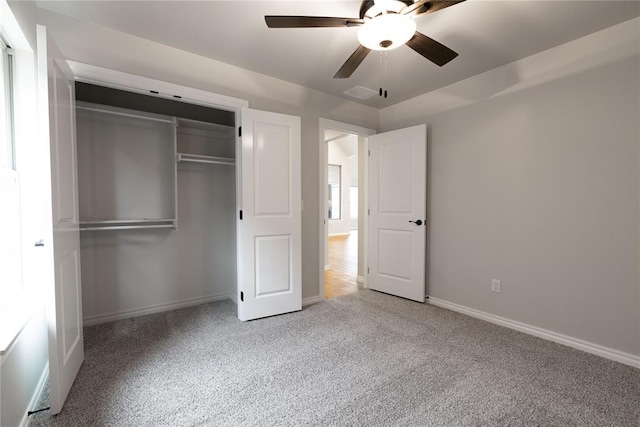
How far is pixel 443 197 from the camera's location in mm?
3332

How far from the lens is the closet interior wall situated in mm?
2838

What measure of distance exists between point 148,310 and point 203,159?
1.75 meters

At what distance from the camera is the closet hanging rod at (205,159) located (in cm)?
314

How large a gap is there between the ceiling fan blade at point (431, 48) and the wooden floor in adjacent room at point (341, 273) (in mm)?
2822

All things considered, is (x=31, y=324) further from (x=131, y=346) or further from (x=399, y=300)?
(x=399, y=300)

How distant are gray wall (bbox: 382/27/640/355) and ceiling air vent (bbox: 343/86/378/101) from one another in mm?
862

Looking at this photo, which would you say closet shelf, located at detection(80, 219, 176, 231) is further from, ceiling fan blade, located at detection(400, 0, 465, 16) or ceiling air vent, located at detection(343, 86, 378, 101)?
ceiling fan blade, located at detection(400, 0, 465, 16)

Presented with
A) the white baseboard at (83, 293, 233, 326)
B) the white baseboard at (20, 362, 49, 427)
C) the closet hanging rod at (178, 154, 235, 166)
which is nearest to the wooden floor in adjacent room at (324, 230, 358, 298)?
the white baseboard at (83, 293, 233, 326)

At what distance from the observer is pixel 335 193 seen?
10.6 m

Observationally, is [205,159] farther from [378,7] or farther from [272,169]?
[378,7]

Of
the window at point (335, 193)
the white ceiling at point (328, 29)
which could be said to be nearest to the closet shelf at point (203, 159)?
the white ceiling at point (328, 29)

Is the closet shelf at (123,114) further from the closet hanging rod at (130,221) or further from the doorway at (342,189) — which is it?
the doorway at (342,189)

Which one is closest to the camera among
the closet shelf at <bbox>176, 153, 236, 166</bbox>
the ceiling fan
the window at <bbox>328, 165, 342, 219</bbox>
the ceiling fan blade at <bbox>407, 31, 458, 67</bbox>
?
the ceiling fan

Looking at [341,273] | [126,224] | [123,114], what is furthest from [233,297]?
[123,114]
